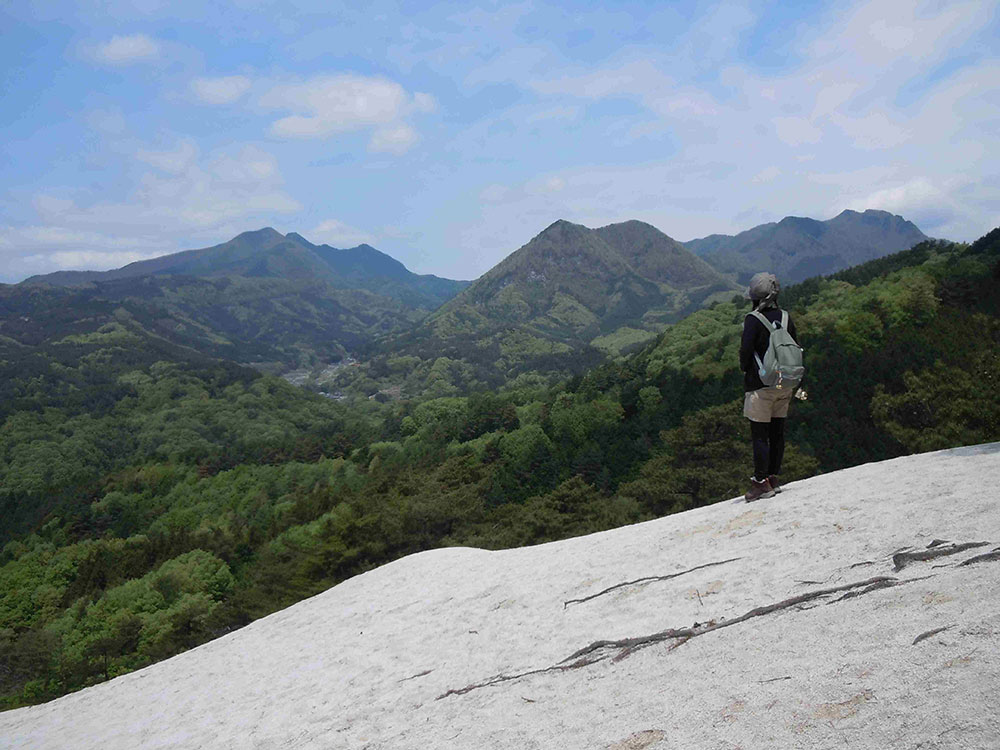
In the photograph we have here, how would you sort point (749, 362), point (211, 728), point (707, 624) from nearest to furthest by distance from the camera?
point (707, 624)
point (211, 728)
point (749, 362)

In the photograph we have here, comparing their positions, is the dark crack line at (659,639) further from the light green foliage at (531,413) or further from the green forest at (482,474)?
the light green foliage at (531,413)

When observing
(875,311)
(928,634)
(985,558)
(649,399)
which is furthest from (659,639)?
(649,399)

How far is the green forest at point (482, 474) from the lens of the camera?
37.1 metres

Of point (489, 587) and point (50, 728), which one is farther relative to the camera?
point (50, 728)

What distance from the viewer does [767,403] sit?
803 centimetres

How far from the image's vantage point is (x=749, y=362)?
316 inches

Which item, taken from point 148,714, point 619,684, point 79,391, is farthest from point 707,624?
point 79,391

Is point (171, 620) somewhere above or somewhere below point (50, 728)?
below

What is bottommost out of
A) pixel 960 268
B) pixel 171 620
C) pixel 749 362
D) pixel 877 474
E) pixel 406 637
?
pixel 171 620

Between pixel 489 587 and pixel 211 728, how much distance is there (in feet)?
13.4

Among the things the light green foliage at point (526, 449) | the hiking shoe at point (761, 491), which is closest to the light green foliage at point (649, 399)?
the light green foliage at point (526, 449)

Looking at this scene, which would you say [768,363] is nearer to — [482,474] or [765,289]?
[765,289]

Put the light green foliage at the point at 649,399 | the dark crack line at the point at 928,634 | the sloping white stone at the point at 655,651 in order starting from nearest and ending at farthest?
1. the sloping white stone at the point at 655,651
2. the dark crack line at the point at 928,634
3. the light green foliage at the point at 649,399

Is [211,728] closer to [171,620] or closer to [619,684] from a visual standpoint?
[619,684]
